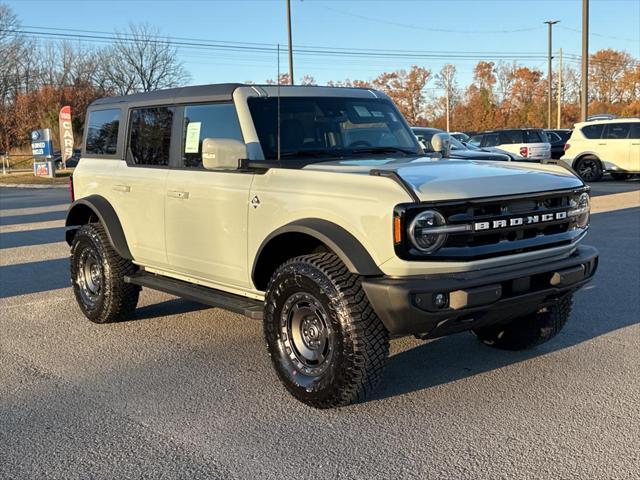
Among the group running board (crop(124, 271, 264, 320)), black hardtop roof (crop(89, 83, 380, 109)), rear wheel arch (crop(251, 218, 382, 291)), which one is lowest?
running board (crop(124, 271, 264, 320))

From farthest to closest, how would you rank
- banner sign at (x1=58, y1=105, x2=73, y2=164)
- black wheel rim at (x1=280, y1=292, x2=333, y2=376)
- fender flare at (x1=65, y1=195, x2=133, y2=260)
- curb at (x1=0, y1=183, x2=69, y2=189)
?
banner sign at (x1=58, y1=105, x2=73, y2=164) → curb at (x1=0, y1=183, x2=69, y2=189) → fender flare at (x1=65, y1=195, x2=133, y2=260) → black wheel rim at (x1=280, y1=292, x2=333, y2=376)

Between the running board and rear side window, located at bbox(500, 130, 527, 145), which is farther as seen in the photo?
rear side window, located at bbox(500, 130, 527, 145)

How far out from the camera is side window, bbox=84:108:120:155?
6.07 m

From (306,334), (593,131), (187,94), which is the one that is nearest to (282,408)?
(306,334)

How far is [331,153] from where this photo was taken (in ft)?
16.0

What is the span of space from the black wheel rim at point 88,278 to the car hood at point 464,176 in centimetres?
267

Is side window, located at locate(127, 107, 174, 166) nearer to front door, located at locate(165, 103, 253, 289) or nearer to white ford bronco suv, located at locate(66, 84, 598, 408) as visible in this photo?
white ford bronco suv, located at locate(66, 84, 598, 408)

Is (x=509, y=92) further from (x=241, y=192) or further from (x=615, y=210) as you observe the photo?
(x=241, y=192)

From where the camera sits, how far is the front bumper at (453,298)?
3.49m

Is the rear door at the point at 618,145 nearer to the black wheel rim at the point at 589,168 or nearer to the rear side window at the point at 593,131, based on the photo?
the rear side window at the point at 593,131

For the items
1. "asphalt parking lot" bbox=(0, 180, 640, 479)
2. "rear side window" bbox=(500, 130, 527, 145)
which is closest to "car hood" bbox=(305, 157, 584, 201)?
"asphalt parking lot" bbox=(0, 180, 640, 479)

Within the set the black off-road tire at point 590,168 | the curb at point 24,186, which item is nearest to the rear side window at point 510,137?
the black off-road tire at point 590,168

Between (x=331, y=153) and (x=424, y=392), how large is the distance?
1828 mm

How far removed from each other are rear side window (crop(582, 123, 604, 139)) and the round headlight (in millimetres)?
17932
